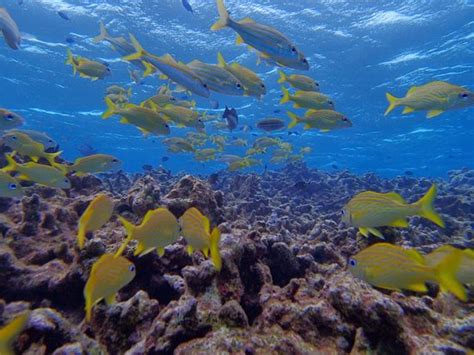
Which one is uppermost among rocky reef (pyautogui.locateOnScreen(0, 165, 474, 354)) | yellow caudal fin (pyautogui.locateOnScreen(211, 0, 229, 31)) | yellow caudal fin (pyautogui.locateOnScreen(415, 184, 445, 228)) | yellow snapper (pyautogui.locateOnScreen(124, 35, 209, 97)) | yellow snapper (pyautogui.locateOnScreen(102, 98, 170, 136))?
yellow caudal fin (pyautogui.locateOnScreen(211, 0, 229, 31))

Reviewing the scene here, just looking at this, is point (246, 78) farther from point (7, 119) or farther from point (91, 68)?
point (7, 119)

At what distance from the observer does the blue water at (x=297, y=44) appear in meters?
15.9

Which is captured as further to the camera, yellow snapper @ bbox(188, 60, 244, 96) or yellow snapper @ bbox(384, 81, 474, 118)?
yellow snapper @ bbox(188, 60, 244, 96)

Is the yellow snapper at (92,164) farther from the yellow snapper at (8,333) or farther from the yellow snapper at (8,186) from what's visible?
the yellow snapper at (8,333)


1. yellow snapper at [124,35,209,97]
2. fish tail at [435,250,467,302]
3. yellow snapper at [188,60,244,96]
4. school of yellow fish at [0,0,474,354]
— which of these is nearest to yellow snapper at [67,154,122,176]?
school of yellow fish at [0,0,474,354]

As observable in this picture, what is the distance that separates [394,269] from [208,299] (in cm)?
185

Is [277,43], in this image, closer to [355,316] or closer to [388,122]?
[355,316]

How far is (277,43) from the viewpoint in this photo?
4734 millimetres

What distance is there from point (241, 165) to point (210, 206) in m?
4.92

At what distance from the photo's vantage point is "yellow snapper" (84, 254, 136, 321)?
8.98 ft

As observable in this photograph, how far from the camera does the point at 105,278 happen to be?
9.18 feet

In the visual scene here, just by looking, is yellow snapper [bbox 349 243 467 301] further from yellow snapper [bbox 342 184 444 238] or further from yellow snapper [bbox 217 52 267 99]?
yellow snapper [bbox 217 52 267 99]

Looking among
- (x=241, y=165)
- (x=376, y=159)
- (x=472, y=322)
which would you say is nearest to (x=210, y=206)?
(x=472, y=322)

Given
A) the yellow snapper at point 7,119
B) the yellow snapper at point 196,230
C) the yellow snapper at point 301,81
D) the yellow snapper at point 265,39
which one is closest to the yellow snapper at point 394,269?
the yellow snapper at point 196,230
